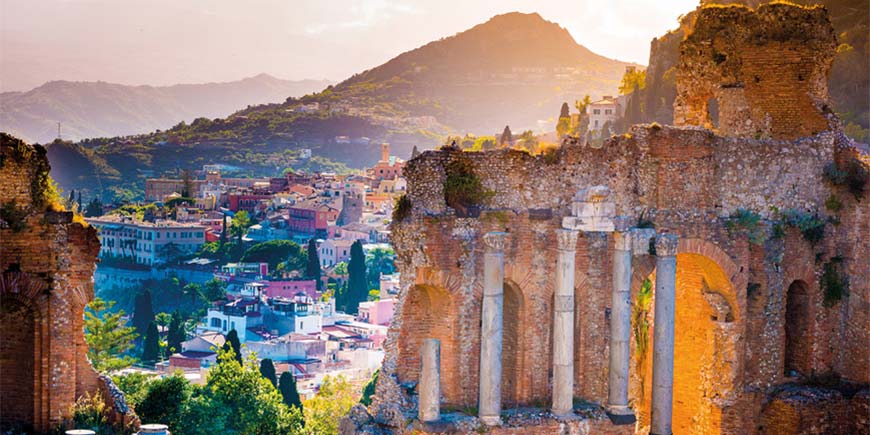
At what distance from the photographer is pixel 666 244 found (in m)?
22.6

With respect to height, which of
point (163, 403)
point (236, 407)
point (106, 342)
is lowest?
point (106, 342)

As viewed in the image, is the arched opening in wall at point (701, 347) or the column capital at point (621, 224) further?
the arched opening in wall at point (701, 347)

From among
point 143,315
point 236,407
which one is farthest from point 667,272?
point 143,315

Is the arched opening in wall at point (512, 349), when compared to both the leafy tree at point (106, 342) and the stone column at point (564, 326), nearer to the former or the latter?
the stone column at point (564, 326)

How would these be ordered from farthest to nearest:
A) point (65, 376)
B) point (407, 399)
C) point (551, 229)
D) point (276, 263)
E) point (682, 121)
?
1. point (276, 263)
2. point (682, 121)
3. point (551, 229)
4. point (407, 399)
5. point (65, 376)

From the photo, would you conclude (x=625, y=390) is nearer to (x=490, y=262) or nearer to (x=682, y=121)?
(x=490, y=262)

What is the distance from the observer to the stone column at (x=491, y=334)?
2094 cm

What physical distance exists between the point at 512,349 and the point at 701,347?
4.64 m

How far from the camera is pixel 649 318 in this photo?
25.8 meters

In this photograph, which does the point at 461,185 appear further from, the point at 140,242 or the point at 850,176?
the point at 140,242

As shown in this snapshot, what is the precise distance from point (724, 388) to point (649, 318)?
2.30 meters

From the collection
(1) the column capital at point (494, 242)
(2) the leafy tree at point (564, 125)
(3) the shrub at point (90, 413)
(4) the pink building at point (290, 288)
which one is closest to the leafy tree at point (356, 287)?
(4) the pink building at point (290, 288)

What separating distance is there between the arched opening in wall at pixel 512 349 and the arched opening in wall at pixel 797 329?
22.6 ft

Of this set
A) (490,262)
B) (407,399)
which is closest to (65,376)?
(407,399)
